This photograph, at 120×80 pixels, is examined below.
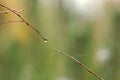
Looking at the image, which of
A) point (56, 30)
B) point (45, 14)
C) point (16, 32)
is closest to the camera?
Result: point (16, 32)

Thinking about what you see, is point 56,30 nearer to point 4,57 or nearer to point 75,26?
point 75,26

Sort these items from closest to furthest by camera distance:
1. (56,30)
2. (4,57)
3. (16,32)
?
(4,57) < (16,32) < (56,30)

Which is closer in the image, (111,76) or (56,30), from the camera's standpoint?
(111,76)

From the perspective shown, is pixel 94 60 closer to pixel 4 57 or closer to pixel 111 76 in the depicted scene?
pixel 111 76

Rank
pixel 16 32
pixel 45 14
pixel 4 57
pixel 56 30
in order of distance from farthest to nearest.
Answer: pixel 56 30
pixel 45 14
pixel 16 32
pixel 4 57

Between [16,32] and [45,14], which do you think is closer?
[16,32]

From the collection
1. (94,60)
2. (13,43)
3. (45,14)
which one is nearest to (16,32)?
(13,43)
